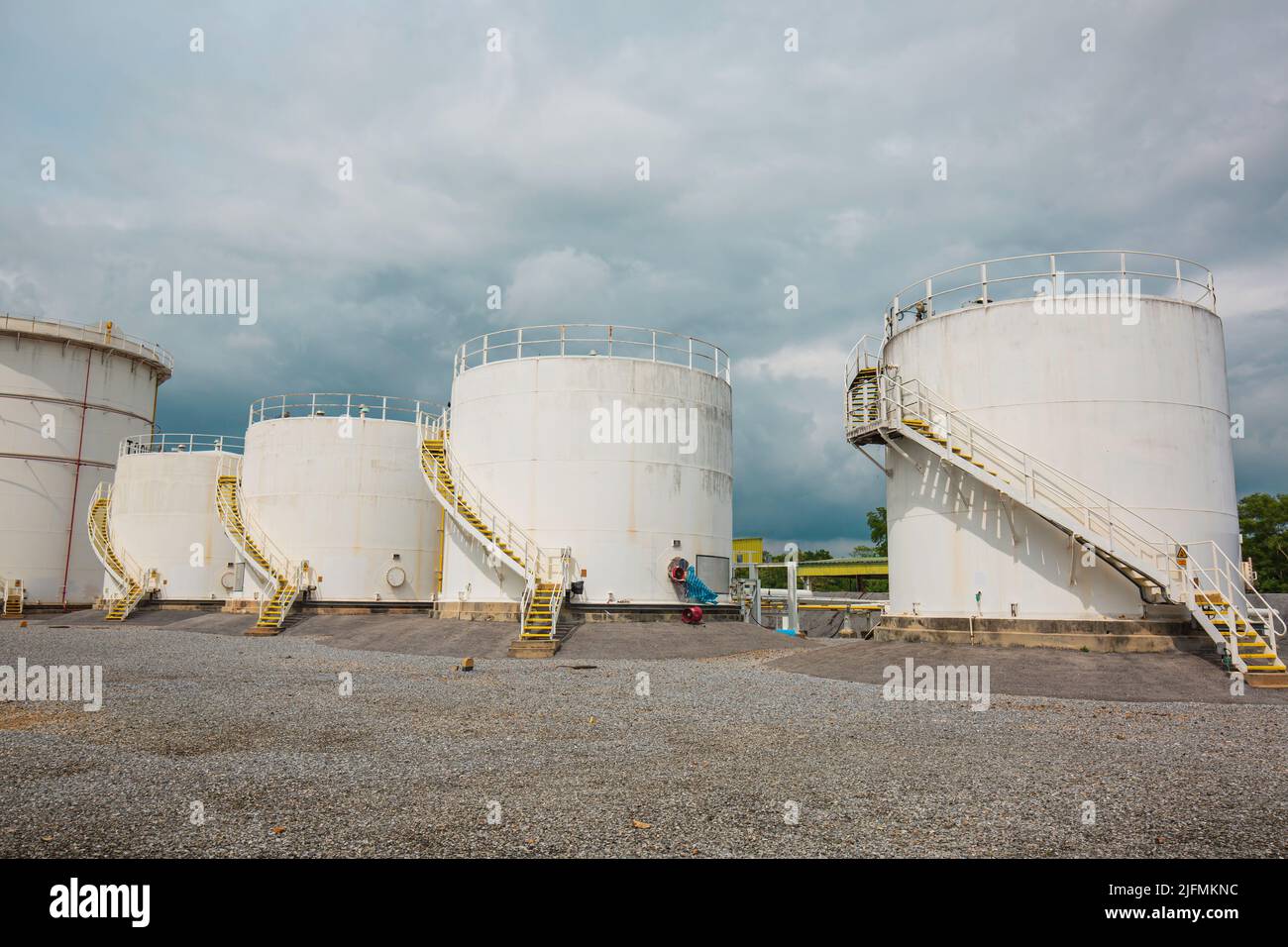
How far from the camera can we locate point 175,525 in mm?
40469

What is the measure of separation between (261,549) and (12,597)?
18487 millimetres

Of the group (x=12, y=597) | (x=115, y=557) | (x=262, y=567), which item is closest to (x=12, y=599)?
(x=12, y=597)

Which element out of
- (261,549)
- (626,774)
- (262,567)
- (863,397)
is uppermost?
(863,397)

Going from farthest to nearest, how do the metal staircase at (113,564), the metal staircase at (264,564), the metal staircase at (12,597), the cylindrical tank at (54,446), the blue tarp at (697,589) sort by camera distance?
1. the cylindrical tank at (54,446)
2. the metal staircase at (12,597)
3. the metal staircase at (113,564)
4. the metal staircase at (264,564)
5. the blue tarp at (697,589)

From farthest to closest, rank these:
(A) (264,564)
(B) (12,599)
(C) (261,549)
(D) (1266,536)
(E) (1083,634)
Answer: (D) (1266,536), (B) (12,599), (C) (261,549), (A) (264,564), (E) (1083,634)

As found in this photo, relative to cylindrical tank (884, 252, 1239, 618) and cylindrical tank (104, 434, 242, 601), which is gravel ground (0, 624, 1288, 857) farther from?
cylindrical tank (104, 434, 242, 601)

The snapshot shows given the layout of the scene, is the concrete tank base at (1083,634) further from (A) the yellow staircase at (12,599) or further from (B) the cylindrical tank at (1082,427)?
(A) the yellow staircase at (12,599)

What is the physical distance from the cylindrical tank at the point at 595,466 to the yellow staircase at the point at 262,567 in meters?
7.42

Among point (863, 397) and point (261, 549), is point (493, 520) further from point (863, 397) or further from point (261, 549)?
point (261, 549)

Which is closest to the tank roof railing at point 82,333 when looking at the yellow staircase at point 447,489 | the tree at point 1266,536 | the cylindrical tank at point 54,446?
the cylindrical tank at point 54,446

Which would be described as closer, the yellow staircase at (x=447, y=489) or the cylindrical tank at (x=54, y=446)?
the yellow staircase at (x=447, y=489)

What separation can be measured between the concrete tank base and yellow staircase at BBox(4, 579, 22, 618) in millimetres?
43693

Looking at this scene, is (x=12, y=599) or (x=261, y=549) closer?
(x=261, y=549)

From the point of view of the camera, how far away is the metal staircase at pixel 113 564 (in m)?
37.4
